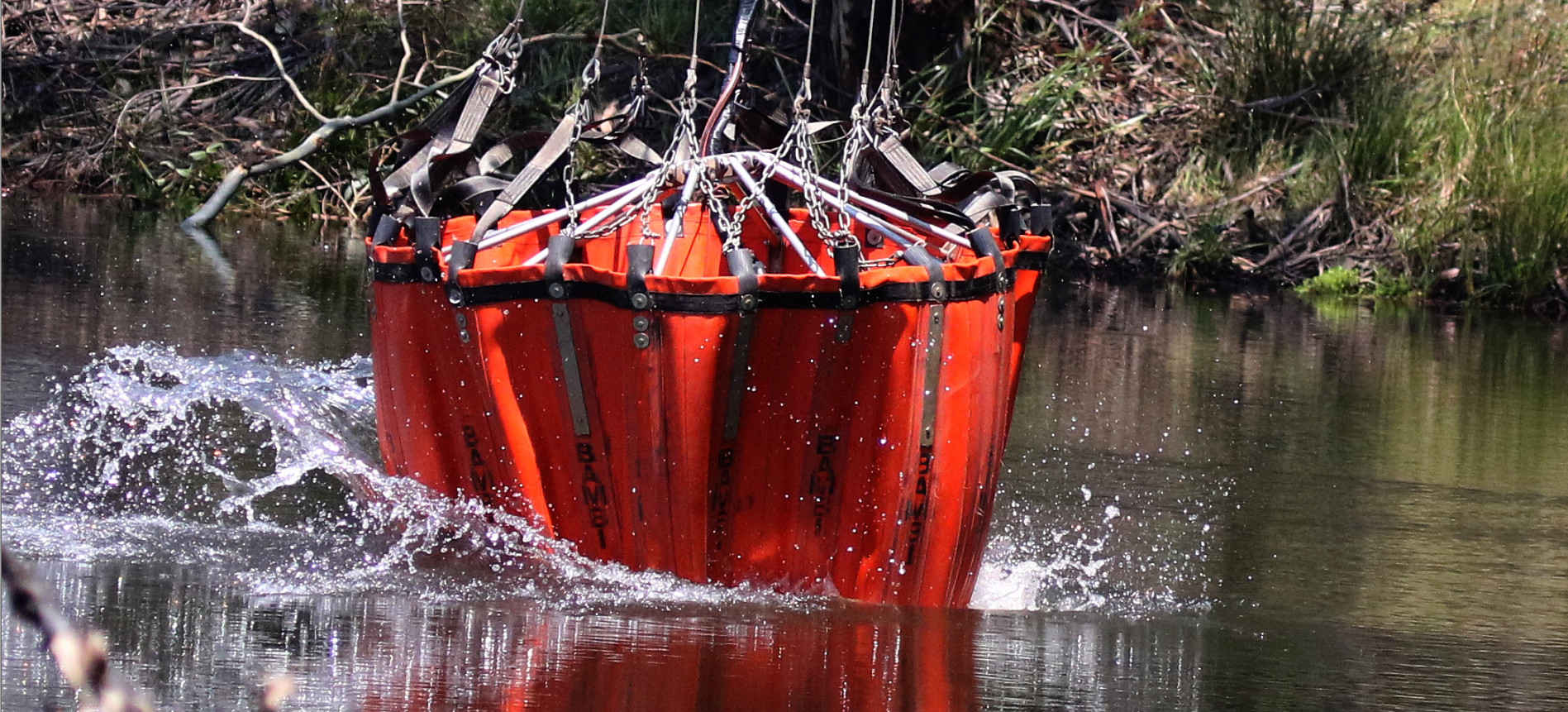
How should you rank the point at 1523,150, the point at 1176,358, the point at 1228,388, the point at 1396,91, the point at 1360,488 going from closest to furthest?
the point at 1360,488 < the point at 1228,388 < the point at 1176,358 < the point at 1523,150 < the point at 1396,91

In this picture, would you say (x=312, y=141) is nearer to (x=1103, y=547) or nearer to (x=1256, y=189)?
(x=1256, y=189)

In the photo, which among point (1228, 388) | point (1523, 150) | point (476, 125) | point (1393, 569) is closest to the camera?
point (476, 125)

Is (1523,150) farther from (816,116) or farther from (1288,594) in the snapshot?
(1288,594)

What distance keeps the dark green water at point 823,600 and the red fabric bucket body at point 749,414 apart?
13 cm

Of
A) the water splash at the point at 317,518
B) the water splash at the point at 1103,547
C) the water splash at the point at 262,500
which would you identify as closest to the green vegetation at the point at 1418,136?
the water splash at the point at 1103,547

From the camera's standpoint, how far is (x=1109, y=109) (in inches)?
634

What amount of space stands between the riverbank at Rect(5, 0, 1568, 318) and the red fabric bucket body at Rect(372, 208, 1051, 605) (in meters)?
10.0

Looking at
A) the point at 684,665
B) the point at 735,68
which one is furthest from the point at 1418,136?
the point at 684,665

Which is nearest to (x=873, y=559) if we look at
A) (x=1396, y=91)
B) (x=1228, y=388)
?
(x=1228, y=388)

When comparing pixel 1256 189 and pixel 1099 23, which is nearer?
pixel 1256 189

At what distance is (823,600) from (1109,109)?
12.2m

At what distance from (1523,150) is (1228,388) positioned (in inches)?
232

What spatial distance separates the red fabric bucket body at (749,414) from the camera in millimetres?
4129

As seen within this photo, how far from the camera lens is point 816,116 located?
1508cm
